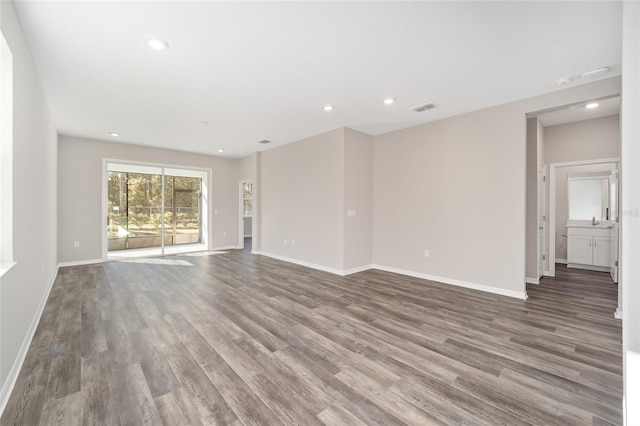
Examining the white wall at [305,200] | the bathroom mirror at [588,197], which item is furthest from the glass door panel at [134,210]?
the bathroom mirror at [588,197]

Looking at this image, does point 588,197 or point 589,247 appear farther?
point 588,197

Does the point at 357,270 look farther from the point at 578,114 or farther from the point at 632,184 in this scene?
the point at 578,114

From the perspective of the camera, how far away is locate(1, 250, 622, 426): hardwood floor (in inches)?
62.4

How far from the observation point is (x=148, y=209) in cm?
701

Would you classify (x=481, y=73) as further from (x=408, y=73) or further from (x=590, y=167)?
(x=590, y=167)

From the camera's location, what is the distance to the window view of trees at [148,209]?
21.5 ft

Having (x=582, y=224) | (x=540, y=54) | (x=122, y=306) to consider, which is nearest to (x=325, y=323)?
(x=122, y=306)

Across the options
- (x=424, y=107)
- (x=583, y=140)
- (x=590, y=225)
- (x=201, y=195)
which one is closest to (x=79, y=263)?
(x=201, y=195)

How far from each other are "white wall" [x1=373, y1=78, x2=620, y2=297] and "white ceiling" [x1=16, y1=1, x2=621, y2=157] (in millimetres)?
339

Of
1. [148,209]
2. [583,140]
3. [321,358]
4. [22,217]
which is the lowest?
[321,358]

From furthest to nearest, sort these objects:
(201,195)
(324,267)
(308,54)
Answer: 1. (201,195)
2. (324,267)
3. (308,54)

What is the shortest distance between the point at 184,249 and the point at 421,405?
764cm

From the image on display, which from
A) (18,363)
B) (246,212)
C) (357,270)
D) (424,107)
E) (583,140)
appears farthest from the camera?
(246,212)

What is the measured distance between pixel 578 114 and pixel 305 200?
17.1 feet
